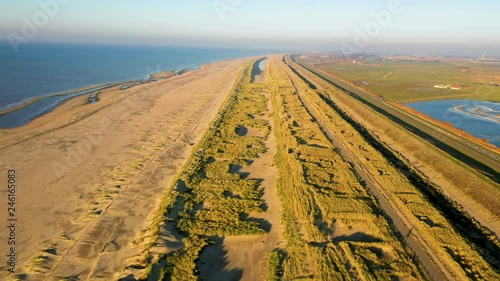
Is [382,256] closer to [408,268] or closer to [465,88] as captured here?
[408,268]

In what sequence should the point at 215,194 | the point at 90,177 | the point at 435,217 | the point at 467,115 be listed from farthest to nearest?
the point at 467,115 → the point at 90,177 → the point at 215,194 → the point at 435,217

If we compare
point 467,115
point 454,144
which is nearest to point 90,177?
point 454,144

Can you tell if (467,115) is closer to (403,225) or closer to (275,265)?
(403,225)

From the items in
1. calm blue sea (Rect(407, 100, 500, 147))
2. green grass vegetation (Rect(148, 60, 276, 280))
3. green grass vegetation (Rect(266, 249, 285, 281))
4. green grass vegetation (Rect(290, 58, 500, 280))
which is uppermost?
green grass vegetation (Rect(148, 60, 276, 280))

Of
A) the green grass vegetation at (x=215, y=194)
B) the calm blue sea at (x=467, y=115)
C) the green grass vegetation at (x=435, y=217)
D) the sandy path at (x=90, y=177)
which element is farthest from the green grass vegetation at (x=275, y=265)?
the calm blue sea at (x=467, y=115)

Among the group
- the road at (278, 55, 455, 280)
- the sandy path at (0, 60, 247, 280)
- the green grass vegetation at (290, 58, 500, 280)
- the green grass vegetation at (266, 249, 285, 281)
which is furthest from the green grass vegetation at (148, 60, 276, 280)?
the green grass vegetation at (290, 58, 500, 280)

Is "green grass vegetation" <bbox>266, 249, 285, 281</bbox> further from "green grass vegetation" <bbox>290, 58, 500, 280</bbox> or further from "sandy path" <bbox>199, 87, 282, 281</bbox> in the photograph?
"green grass vegetation" <bbox>290, 58, 500, 280</bbox>

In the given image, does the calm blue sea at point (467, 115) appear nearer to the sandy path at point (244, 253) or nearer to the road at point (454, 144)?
the road at point (454, 144)
